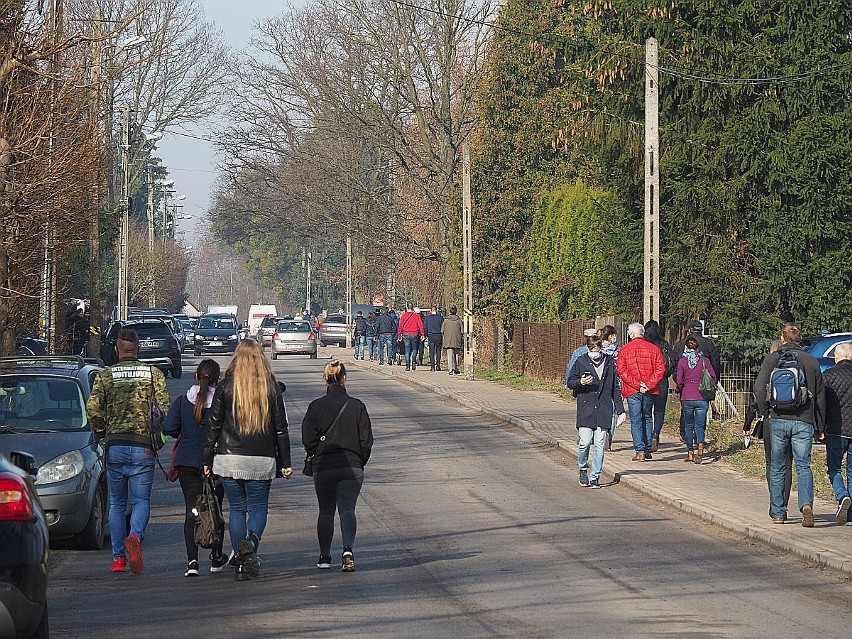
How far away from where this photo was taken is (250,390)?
10.2 m

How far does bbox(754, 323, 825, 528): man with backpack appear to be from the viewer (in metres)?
12.8

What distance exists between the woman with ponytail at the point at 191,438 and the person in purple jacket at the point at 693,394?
31.5 feet

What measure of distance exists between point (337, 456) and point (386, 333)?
3755 centimetres

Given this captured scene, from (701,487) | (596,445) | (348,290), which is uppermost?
(348,290)

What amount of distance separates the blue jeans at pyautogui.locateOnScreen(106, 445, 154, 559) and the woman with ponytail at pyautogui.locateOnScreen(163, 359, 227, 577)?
270mm

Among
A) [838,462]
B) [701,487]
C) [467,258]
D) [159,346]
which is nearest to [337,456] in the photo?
[838,462]

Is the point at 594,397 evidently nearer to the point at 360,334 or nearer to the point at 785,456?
the point at 785,456

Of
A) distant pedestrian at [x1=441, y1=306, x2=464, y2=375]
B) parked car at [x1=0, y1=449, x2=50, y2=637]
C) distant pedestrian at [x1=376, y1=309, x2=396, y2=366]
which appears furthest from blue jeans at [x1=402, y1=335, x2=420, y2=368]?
parked car at [x1=0, y1=449, x2=50, y2=637]

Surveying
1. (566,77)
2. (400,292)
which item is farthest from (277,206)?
(566,77)

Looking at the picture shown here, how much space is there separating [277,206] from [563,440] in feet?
134

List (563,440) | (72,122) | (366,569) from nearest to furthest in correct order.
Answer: (366,569) < (563,440) < (72,122)

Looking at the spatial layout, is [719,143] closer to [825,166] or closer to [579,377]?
[825,166]

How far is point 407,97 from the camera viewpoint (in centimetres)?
4759

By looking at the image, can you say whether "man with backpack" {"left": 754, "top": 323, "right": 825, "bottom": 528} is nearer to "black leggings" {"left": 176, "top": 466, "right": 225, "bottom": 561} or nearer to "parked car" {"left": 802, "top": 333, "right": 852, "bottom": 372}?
"black leggings" {"left": 176, "top": 466, "right": 225, "bottom": 561}
